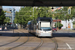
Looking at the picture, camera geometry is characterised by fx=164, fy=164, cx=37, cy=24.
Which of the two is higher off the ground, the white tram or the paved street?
the white tram

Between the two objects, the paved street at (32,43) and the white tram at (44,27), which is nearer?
the paved street at (32,43)

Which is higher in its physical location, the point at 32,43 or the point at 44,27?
the point at 44,27

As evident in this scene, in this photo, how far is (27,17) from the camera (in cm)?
7912

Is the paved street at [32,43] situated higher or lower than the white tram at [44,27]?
lower

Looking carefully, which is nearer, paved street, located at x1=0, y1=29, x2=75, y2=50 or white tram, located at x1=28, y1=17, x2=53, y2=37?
paved street, located at x1=0, y1=29, x2=75, y2=50

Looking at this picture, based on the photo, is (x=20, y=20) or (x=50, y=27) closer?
(x=50, y=27)

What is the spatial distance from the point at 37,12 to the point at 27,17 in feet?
60.2

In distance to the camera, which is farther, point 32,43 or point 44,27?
point 44,27

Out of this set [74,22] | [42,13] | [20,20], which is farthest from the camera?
[20,20]

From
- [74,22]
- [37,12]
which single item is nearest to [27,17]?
[37,12]

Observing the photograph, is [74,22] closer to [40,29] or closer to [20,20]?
[20,20]
